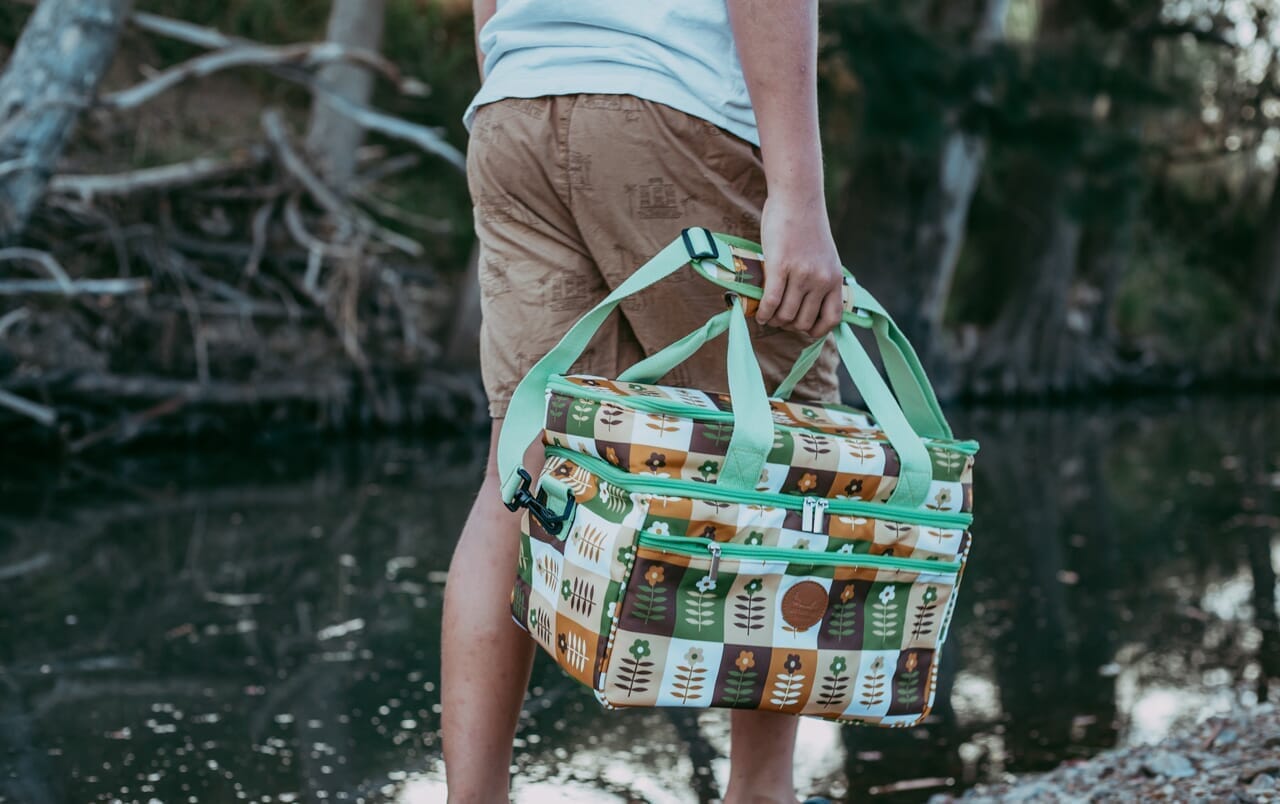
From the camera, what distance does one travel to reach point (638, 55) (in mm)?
1584

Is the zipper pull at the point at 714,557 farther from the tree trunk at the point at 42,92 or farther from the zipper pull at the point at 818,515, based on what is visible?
the tree trunk at the point at 42,92

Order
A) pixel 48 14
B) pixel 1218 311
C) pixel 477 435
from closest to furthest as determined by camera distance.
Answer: pixel 48 14, pixel 477 435, pixel 1218 311

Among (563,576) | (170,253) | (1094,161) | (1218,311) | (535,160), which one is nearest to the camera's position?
(563,576)

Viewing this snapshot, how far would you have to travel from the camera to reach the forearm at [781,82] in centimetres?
155

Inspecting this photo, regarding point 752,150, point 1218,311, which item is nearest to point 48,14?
point 752,150

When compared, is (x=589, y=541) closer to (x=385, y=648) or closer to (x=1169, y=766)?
(x=1169, y=766)

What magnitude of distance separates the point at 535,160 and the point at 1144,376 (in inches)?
523

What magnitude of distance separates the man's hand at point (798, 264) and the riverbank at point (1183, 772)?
3.03 feet

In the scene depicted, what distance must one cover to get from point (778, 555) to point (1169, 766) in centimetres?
97

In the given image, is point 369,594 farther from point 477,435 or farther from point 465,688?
point 477,435

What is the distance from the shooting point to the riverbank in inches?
76.2

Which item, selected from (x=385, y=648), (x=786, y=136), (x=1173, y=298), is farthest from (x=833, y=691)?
(x=1173, y=298)

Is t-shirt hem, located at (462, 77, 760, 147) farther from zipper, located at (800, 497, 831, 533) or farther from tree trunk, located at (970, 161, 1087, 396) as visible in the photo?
tree trunk, located at (970, 161, 1087, 396)

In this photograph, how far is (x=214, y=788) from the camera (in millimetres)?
2135
